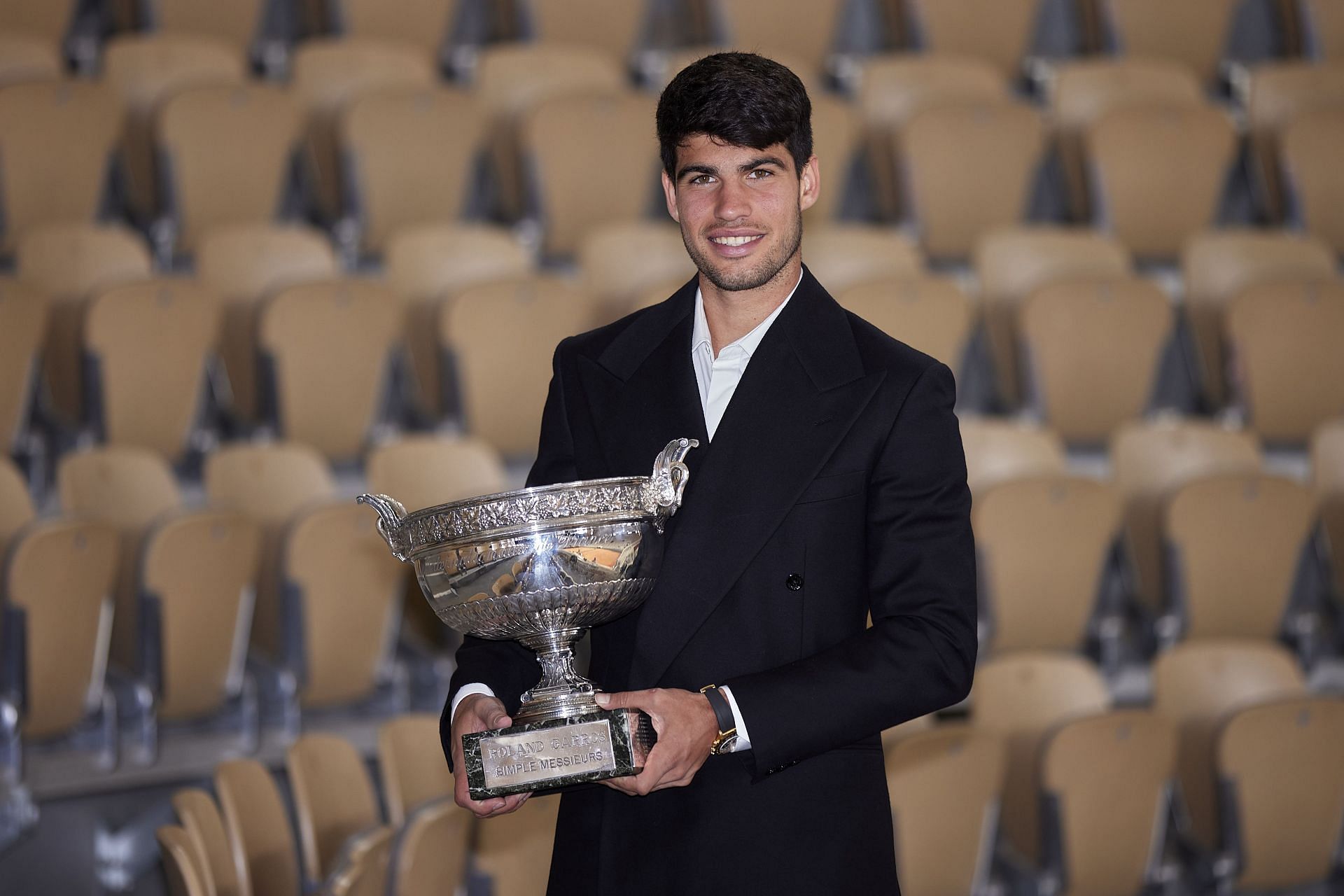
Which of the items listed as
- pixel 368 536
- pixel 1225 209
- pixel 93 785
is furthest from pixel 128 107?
pixel 1225 209

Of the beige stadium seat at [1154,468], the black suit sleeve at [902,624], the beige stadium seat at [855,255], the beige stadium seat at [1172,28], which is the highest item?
the beige stadium seat at [1172,28]

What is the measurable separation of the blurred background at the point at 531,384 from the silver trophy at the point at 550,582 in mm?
767

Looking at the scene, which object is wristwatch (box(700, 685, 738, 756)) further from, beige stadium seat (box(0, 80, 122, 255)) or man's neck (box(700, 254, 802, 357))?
beige stadium seat (box(0, 80, 122, 255))

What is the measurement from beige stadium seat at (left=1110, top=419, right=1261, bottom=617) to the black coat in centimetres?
246

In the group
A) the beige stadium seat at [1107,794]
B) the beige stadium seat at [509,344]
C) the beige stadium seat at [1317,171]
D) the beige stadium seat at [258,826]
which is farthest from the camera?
the beige stadium seat at [1317,171]

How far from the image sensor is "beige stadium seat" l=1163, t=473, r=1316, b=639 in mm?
3400

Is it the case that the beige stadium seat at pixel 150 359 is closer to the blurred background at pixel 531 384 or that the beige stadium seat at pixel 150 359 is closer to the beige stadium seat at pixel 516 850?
the blurred background at pixel 531 384

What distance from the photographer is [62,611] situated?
2613 millimetres

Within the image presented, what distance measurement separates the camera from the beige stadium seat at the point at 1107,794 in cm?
282

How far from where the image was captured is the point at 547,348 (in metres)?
3.46

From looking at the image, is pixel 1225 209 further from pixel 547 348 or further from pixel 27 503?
pixel 27 503

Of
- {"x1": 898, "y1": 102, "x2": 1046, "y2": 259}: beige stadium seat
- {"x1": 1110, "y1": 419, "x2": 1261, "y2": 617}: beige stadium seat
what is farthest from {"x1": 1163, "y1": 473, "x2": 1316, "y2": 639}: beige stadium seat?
{"x1": 898, "y1": 102, "x2": 1046, "y2": 259}: beige stadium seat

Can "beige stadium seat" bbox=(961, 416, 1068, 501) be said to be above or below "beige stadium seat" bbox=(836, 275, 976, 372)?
below

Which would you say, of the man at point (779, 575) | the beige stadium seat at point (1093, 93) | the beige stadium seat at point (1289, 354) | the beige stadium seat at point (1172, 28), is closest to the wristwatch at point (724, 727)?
the man at point (779, 575)
